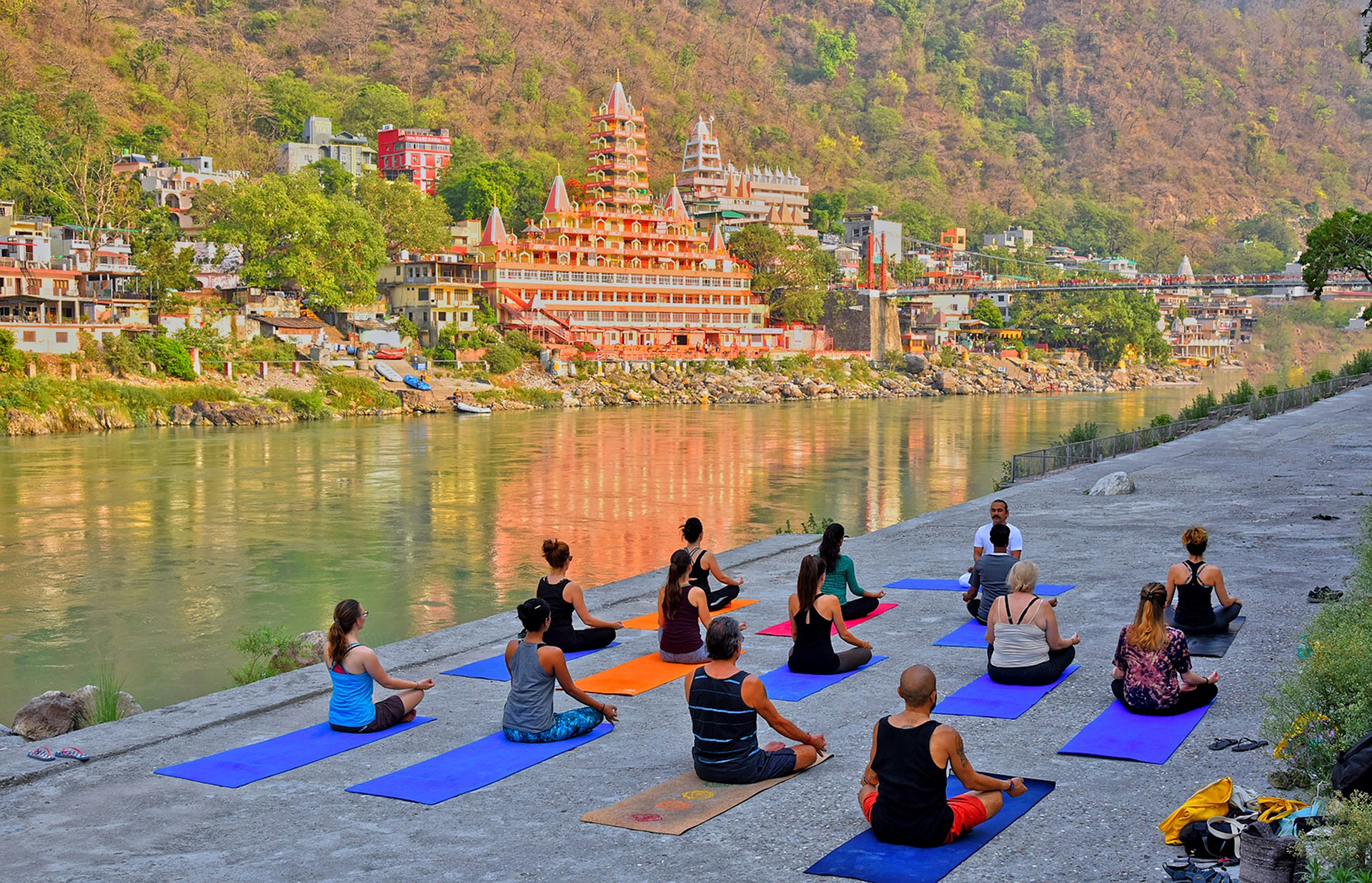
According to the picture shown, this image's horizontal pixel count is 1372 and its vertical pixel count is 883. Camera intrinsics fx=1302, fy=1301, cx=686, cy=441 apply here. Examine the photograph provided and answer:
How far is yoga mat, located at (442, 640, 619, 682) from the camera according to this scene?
9.63 metres

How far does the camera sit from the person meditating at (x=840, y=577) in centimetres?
1022

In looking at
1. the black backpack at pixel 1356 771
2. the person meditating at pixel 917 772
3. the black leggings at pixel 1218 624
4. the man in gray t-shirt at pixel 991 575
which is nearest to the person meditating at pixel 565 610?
the man in gray t-shirt at pixel 991 575

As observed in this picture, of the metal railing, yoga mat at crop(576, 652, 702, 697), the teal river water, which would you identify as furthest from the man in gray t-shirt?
the metal railing

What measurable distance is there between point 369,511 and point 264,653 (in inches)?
625

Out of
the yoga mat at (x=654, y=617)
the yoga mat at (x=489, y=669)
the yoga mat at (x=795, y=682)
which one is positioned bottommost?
the yoga mat at (x=654, y=617)

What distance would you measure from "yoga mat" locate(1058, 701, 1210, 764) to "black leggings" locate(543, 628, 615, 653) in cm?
400

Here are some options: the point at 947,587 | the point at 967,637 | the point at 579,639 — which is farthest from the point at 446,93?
the point at 967,637

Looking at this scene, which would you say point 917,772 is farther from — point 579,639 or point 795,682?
point 579,639

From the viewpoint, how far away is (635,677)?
9461 mm

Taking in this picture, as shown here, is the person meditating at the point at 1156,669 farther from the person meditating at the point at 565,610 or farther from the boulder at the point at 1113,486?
the boulder at the point at 1113,486

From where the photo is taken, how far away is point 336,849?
614 cm

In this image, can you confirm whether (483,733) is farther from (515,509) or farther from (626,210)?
(626,210)

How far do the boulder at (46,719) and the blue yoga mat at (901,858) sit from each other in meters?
5.88

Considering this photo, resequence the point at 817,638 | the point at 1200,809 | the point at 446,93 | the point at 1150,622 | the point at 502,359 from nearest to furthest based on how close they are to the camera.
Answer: the point at 1200,809, the point at 1150,622, the point at 817,638, the point at 502,359, the point at 446,93
